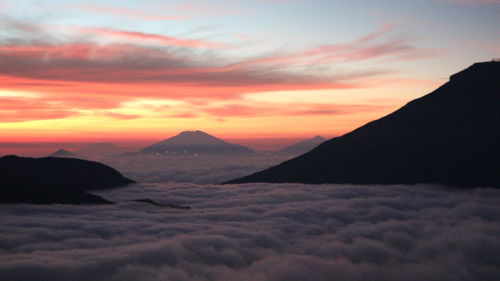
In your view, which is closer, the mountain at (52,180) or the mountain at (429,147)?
the mountain at (52,180)

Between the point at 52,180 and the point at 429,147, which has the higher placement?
the point at 429,147

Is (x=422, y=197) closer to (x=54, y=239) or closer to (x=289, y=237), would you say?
(x=289, y=237)

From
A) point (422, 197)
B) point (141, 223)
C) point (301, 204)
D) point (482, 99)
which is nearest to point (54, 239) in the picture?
point (141, 223)

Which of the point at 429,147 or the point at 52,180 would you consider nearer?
the point at 52,180

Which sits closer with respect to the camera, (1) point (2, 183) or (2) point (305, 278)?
(2) point (305, 278)

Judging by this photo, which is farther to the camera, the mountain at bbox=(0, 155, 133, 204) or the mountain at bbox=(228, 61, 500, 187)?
the mountain at bbox=(228, 61, 500, 187)
